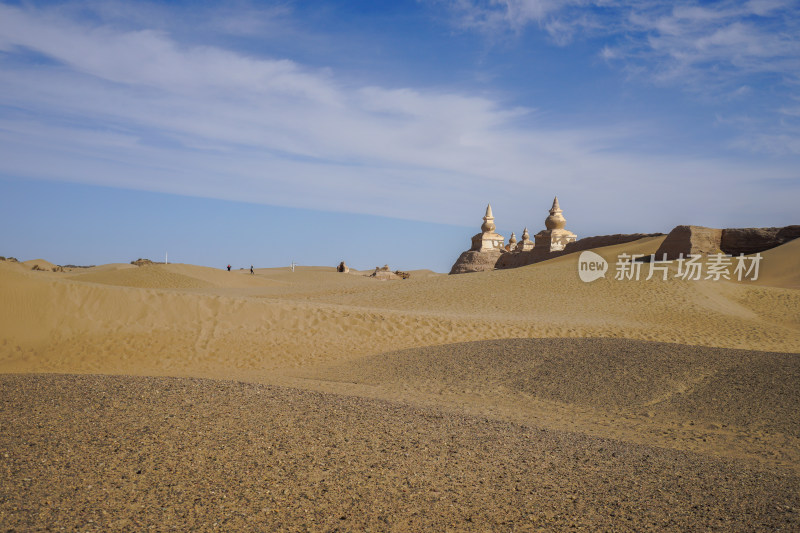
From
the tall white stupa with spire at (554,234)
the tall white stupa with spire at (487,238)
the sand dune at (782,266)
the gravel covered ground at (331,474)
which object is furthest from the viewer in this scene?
the tall white stupa with spire at (487,238)

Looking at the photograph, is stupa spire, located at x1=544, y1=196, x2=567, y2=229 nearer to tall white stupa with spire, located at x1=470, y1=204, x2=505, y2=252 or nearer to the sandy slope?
tall white stupa with spire, located at x1=470, y1=204, x2=505, y2=252

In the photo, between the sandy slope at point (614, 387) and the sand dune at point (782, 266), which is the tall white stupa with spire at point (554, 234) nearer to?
the sand dune at point (782, 266)

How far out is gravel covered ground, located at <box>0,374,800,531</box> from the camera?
3.41m

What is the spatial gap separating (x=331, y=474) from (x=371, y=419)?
1519mm

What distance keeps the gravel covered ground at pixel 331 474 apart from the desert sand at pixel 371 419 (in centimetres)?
2

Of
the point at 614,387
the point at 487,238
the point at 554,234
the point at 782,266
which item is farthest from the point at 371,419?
the point at 487,238

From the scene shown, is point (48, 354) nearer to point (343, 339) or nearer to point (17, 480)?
point (343, 339)

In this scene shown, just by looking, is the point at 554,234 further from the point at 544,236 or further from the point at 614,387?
the point at 614,387

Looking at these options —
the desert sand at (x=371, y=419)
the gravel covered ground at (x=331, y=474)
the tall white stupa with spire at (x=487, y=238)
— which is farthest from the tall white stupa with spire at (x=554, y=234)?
the gravel covered ground at (x=331, y=474)

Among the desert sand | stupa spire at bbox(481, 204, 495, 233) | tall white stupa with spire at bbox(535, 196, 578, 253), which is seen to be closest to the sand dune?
the desert sand

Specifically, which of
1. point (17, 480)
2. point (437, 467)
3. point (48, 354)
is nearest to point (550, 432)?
point (437, 467)

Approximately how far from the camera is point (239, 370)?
10.9 metres

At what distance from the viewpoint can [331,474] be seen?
4023 mm

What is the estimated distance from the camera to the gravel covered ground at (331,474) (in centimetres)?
341
